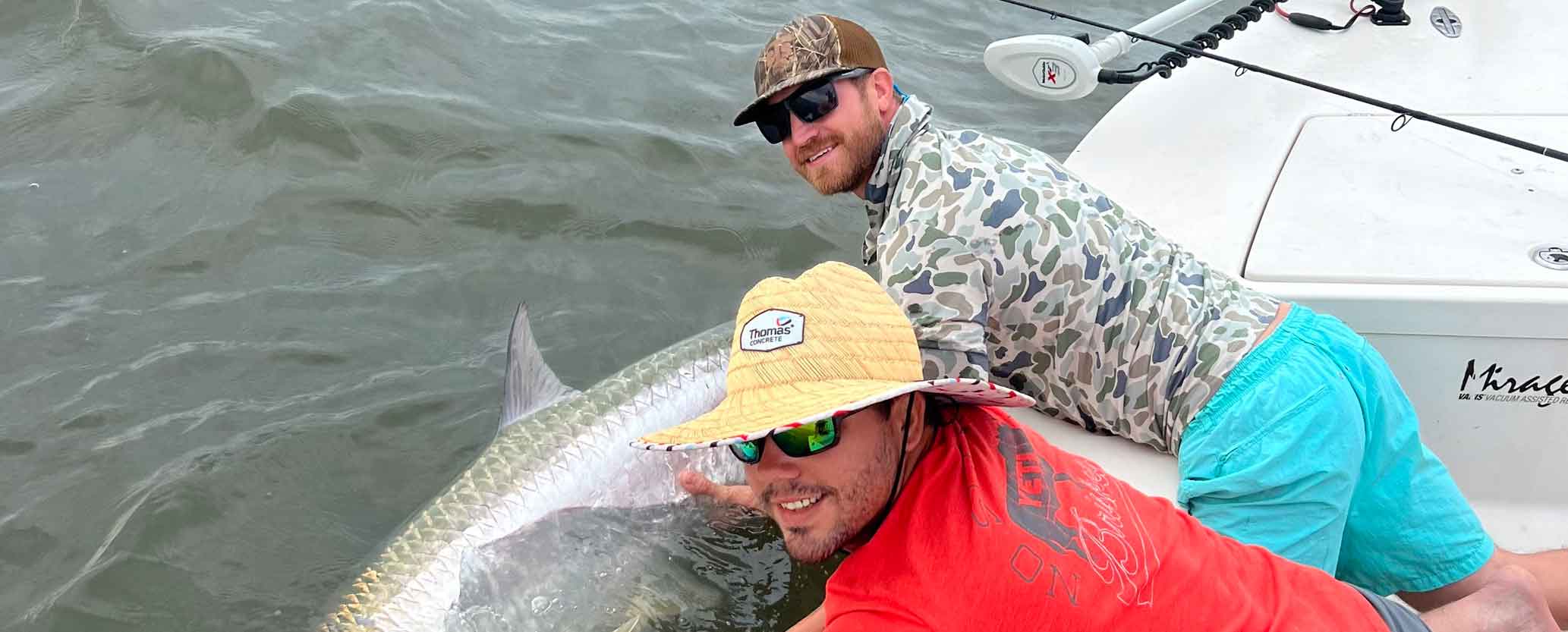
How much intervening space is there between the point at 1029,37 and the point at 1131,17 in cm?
450

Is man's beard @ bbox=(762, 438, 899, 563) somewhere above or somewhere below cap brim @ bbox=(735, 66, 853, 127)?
below

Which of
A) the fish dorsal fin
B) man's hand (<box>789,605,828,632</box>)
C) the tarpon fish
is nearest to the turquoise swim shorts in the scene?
man's hand (<box>789,605,828,632</box>)

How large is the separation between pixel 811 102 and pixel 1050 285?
0.73 meters

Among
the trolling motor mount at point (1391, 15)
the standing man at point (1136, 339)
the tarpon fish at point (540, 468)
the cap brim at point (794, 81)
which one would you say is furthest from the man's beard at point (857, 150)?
the trolling motor mount at point (1391, 15)

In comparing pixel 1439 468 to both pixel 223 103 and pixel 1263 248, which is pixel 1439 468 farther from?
pixel 223 103

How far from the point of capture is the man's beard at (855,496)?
1.86 m

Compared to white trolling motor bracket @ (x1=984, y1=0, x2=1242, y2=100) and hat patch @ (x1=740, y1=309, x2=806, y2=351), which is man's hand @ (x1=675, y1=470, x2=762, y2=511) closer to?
hat patch @ (x1=740, y1=309, x2=806, y2=351)

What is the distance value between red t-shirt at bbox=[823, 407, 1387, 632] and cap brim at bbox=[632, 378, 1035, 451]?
0.10 meters

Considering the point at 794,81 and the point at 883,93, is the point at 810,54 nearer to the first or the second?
the point at 794,81

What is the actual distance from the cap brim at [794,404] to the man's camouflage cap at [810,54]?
46.9 inches

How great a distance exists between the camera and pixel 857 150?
116 inches

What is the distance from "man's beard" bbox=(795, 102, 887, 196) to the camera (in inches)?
115

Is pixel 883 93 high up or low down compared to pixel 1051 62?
up

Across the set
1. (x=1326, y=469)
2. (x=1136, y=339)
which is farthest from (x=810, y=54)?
(x=1326, y=469)
